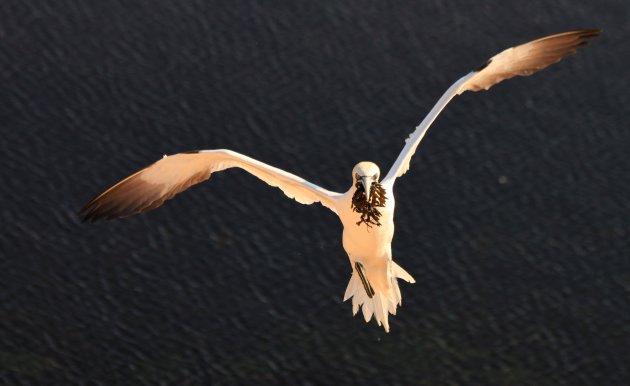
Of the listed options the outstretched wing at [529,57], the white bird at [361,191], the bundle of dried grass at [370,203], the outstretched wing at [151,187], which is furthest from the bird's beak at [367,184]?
the outstretched wing at [529,57]

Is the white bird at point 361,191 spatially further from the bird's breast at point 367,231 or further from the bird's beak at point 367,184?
the bird's beak at point 367,184

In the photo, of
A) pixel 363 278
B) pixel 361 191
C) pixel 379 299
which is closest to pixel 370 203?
pixel 361 191

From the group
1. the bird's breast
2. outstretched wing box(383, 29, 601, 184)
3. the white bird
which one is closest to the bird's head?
the white bird

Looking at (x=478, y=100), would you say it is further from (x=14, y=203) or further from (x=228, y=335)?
(x=14, y=203)

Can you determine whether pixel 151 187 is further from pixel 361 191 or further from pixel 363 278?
pixel 361 191

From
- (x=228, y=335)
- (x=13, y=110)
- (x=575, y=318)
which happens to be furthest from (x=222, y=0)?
(x=575, y=318)

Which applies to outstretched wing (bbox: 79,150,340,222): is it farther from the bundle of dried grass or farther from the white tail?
the bundle of dried grass
